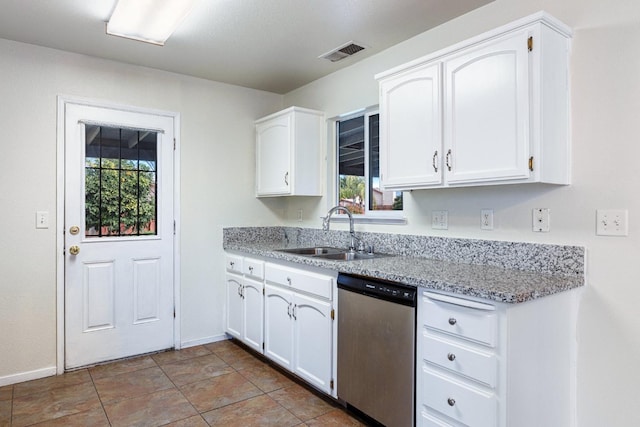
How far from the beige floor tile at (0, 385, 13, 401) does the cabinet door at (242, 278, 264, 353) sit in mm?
1578

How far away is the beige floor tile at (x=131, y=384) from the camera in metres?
2.64

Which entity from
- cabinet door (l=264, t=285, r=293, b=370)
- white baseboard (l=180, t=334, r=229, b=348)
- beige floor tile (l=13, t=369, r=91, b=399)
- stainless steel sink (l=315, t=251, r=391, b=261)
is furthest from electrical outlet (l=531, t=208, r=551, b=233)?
beige floor tile (l=13, t=369, r=91, b=399)

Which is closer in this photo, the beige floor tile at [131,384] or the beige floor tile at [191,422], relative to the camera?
the beige floor tile at [191,422]

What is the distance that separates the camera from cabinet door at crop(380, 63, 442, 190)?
221 cm

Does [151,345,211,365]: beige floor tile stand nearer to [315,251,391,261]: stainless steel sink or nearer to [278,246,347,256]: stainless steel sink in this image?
[278,246,347,256]: stainless steel sink

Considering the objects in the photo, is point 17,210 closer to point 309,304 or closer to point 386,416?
point 309,304

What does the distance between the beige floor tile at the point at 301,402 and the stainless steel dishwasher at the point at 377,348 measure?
178 mm

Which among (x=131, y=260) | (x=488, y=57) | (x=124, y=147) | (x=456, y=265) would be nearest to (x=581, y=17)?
(x=488, y=57)

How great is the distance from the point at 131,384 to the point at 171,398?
416 mm

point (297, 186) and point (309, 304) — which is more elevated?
point (297, 186)

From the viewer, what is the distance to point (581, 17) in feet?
6.30

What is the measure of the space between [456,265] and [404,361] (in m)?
0.65

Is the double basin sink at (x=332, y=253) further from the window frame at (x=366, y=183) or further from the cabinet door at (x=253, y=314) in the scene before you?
the cabinet door at (x=253, y=314)

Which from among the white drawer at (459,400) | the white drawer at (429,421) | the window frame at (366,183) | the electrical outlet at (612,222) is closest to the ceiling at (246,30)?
the window frame at (366,183)
